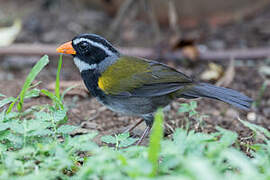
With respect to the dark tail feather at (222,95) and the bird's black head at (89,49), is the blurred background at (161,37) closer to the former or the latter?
the bird's black head at (89,49)

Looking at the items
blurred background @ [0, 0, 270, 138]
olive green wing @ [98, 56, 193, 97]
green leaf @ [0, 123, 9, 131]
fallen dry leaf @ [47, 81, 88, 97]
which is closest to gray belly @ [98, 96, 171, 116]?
olive green wing @ [98, 56, 193, 97]

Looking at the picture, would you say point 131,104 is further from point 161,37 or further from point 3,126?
point 161,37

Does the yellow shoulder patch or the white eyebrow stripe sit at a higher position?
the white eyebrow stripe

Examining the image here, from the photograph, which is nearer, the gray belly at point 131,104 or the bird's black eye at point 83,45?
the gray belly at point 131,104

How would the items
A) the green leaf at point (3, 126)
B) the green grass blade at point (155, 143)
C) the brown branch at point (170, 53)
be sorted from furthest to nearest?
the brown branch at point (170, 53) < the green leaf at point (3, 126) < the green grass blade at point (155, 143)

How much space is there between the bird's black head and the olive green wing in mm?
199

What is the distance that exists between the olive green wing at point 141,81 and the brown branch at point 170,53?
104 inches

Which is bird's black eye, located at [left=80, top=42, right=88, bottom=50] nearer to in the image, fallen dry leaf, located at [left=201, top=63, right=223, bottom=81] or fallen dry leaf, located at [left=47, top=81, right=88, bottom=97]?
fallen dry leaf, located at [left=47, top=81, right=88, bottom=97]

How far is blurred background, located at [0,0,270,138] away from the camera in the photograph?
6110 millimetres

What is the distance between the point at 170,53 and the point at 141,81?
119 inches

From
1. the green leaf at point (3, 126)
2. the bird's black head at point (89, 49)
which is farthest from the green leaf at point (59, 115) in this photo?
the bird's black head at point (89, 49)

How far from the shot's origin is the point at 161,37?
25.8 ft

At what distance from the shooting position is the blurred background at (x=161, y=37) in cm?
611

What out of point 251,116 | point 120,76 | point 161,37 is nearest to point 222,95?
point 120,76
